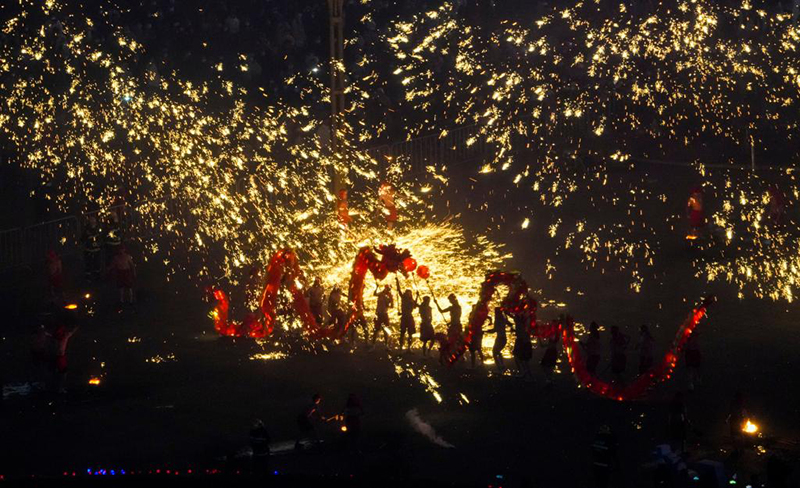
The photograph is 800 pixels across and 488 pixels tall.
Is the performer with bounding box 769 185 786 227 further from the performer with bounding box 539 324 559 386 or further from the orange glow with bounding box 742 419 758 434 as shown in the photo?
the orange glow with bounding box 742 419 758 434

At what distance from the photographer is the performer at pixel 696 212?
28.5 m

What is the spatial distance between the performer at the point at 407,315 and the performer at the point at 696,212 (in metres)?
9.81

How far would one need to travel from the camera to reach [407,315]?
21.4 metres

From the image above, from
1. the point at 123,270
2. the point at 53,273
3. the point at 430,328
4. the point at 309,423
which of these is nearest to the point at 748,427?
the point at 309,423

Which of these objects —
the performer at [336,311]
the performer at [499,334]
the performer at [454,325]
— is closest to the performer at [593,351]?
the performer at [499,334]

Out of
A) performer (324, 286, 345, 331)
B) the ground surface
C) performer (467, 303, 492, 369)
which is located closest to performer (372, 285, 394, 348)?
the ground surface

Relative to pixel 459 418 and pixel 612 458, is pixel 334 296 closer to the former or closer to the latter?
pixel 459 418

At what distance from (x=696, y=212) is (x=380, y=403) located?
1296cm

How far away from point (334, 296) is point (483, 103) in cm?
1848

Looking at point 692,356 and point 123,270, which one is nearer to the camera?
point 692,356

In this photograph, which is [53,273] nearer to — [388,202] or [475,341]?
[388,202]

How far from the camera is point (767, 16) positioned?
126 feet

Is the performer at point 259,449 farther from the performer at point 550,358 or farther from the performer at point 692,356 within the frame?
the performer at point 692,356

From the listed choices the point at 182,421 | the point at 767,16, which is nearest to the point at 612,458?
the point at 182,421
